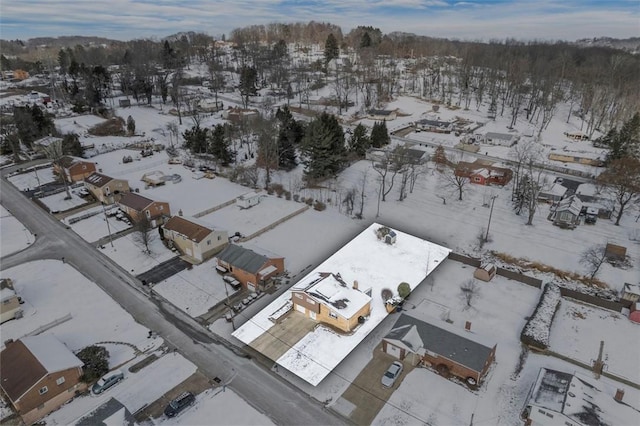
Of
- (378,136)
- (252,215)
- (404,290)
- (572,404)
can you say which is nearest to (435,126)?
(378,136)

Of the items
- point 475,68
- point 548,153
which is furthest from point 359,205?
point 475,68

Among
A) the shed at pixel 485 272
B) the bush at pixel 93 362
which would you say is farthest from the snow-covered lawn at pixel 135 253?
the shed at pixel 485 272

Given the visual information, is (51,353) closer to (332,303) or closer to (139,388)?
(139,388)

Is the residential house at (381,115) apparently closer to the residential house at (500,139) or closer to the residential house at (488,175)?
the residential house at (500,139)

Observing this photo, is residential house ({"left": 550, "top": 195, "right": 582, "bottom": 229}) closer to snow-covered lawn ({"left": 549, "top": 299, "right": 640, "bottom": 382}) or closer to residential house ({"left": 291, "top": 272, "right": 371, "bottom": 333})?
snow-covered lawn ({"left": 549, "top": 299, "right": 640, "bottom": 382})

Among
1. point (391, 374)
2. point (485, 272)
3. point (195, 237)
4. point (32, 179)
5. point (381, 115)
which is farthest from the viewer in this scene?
point (381, 115)

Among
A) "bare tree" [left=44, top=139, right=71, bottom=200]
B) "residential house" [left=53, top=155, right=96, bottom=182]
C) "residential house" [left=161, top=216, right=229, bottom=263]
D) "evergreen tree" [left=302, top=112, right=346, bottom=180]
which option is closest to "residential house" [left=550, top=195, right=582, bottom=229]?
"evergreen tree" [left=302, top=112, right=346, bottom=180]

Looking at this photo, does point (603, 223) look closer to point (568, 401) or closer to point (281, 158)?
point (568, 401)
